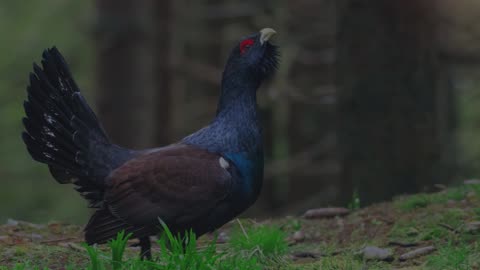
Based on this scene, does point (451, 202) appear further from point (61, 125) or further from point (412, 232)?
point (61, 125)

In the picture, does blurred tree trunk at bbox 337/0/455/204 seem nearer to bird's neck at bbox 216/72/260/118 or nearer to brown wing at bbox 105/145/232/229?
bird's neck at bbox 216/72/260/118

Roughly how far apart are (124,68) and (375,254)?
617 centimetres

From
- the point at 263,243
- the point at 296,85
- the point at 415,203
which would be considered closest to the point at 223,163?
the point at 263,243

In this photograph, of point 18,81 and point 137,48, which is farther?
point 18,81

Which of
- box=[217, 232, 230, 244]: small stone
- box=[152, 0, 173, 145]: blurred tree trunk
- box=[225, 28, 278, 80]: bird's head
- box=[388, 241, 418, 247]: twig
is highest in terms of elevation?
box=[152, 0, 173, 145]: blurred tree trunk

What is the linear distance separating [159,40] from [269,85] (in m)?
2.31

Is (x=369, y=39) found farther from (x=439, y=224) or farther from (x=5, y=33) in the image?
(x=5, y=33)

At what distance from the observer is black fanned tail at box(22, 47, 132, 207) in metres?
5.60

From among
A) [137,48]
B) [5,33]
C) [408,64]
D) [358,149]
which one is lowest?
[358,149]

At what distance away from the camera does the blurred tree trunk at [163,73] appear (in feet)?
38.2

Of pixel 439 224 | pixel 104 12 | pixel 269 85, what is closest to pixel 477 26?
pixel 269 85

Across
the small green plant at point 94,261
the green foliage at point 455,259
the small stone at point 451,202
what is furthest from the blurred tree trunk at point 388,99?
the small green plant at point 94,261

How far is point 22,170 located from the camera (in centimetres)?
1700

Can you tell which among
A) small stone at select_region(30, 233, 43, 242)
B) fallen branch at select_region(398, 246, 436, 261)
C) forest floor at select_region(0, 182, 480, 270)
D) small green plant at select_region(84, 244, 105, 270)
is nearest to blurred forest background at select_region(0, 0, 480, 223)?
forest floor at select_region(0, 182, 480, 270)
